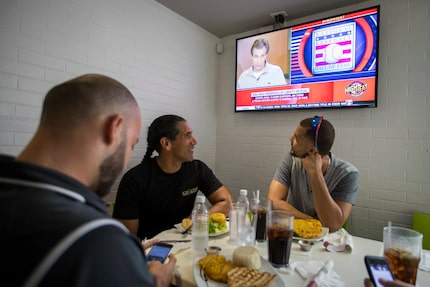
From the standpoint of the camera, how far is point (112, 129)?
0.73 metres

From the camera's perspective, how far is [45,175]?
0.55m

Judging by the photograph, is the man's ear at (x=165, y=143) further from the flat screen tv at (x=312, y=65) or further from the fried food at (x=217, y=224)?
the flat screen tv at (x=312, y=65)

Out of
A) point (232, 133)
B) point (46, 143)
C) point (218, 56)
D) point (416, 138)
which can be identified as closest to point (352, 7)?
point (416, 138)

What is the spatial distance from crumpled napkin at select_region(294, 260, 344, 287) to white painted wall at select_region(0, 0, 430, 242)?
1.84m

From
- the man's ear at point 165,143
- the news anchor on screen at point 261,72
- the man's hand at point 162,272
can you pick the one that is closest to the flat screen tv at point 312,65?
the news anchor on screen at point 261,72

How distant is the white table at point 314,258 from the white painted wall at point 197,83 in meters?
1.38

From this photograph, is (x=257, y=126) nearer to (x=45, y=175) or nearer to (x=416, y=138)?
(x=416, y=138)

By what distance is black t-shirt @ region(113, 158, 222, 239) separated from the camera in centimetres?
174

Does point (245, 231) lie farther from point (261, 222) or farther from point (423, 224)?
point (423, 224)

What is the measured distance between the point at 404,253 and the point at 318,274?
0.32 metres

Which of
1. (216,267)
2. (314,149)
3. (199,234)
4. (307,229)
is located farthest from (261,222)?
(314,149)

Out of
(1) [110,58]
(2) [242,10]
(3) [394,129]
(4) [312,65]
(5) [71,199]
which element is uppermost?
(2) [242,10]

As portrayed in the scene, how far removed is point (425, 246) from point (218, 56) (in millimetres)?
3108

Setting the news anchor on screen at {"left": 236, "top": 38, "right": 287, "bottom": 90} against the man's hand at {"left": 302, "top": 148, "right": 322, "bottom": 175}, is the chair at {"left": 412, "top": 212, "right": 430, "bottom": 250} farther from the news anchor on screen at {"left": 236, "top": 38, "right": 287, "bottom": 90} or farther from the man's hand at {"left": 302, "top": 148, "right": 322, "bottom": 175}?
the news anchor on screen at {"left": 236, "top": 38, "right": 287, "bottom": 90}
